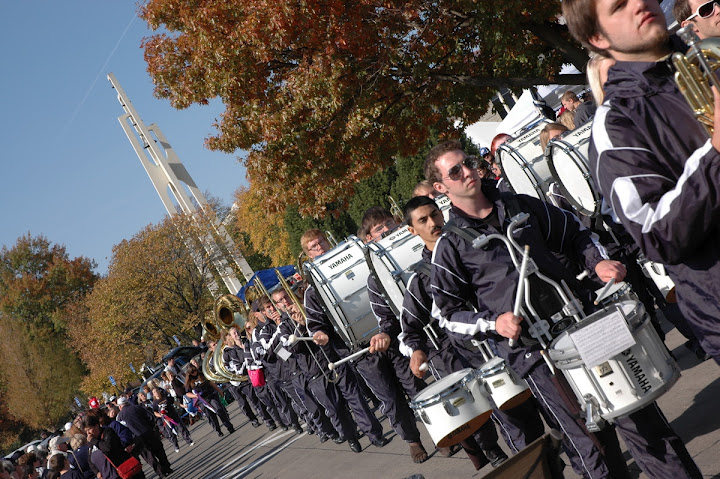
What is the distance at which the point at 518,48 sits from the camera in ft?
44.7

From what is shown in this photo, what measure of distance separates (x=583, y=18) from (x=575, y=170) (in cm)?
471

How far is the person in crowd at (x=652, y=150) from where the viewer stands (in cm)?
240

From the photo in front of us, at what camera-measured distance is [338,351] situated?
996cm

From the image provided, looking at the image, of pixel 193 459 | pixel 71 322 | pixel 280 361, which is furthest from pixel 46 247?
pixel 280 361

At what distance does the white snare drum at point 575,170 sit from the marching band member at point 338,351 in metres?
3.47

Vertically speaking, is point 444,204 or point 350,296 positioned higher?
point 444,204

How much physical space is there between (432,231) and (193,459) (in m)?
16.3

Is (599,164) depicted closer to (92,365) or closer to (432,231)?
(432,231)

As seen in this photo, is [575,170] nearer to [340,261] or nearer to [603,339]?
[340,261]

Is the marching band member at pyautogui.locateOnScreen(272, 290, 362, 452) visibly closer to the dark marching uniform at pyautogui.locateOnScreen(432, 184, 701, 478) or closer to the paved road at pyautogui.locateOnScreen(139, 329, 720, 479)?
the paved road at pyautogui.locateOnScreen(139, 329, 720, 479)

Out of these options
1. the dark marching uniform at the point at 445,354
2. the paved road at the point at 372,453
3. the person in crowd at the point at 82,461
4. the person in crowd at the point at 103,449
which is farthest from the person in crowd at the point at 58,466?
the dark marching uniform at the point at 445,354

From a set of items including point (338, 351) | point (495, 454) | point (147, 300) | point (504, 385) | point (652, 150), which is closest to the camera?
point (652, 150)

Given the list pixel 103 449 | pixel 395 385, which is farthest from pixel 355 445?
pixel 103 449

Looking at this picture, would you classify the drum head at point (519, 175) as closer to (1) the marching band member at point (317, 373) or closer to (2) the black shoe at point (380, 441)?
(1) the marching band member at point (317, 373)
